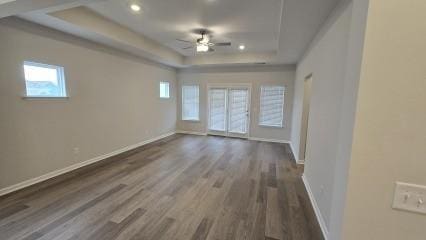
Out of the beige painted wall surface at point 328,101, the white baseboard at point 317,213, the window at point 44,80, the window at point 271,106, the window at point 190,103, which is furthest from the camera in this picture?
the window at point 190,103

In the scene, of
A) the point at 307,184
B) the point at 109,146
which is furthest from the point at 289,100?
the point at 109,146

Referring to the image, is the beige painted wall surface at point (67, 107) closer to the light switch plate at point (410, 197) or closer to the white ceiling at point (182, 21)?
the white ceiling at point (182, 21)

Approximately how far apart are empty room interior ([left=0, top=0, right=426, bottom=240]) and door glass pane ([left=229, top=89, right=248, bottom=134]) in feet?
3.99

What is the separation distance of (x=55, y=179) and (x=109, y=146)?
1381mm

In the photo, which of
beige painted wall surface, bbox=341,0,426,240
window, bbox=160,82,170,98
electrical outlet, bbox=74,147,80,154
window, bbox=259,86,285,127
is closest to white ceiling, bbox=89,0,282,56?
window, bbox=259,86,285,127

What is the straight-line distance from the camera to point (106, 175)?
3.56 meters

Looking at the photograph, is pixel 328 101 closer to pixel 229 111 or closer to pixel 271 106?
pixel 271 106

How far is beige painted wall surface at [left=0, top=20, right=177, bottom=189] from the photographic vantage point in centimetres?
284

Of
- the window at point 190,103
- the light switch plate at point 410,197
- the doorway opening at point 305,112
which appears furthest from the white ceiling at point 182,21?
the window at point 190,103

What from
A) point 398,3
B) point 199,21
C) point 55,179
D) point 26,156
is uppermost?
point 199,21

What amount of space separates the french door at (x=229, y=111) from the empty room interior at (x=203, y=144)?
121cm

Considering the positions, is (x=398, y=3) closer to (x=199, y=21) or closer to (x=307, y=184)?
(x=307, y=184)

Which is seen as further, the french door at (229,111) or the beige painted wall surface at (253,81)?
the french door at (229,111)

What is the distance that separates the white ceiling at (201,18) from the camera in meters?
2.92
